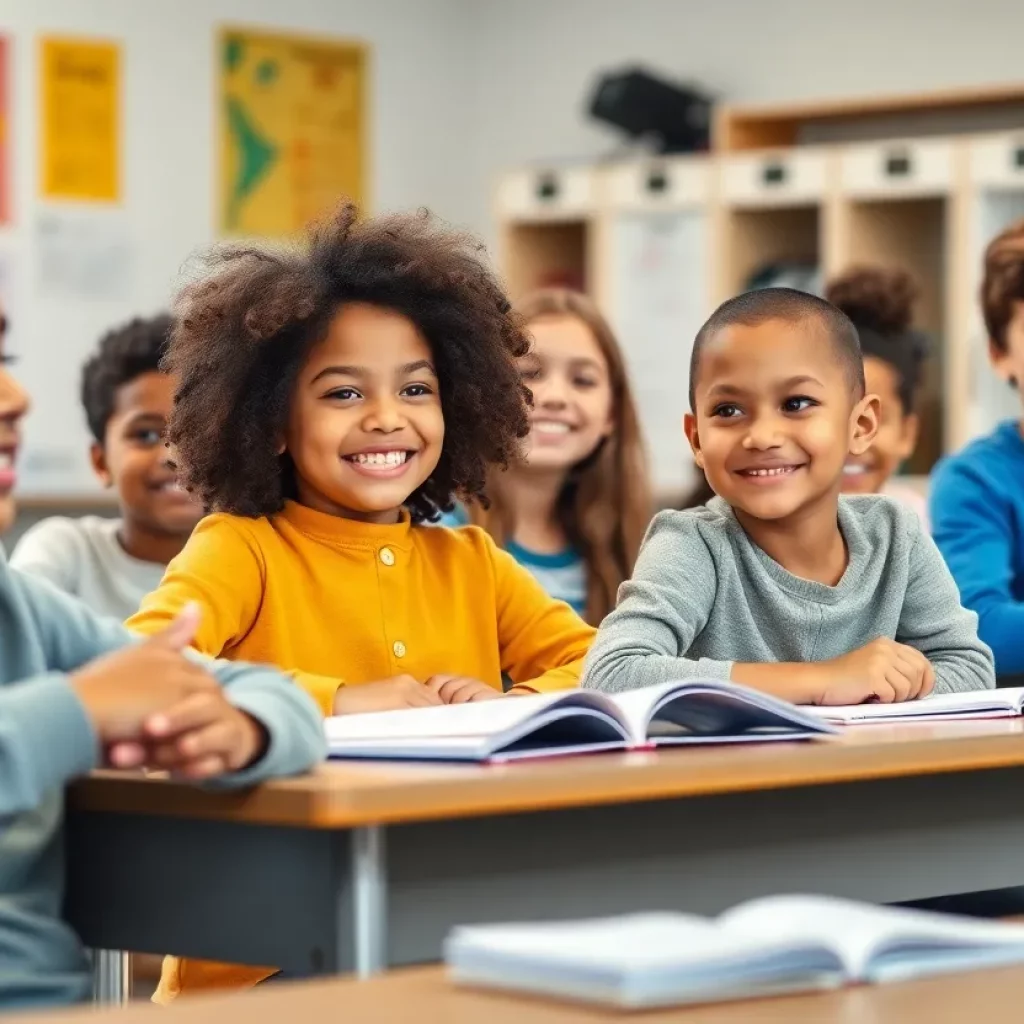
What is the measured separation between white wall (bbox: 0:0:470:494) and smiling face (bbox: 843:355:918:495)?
330 centimetres

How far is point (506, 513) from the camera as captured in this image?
3303 millimetres

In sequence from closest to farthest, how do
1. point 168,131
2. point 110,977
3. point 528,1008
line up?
point 528,1008
point 110,977
point 168,131

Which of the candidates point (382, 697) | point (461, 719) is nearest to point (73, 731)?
point (461, 719)

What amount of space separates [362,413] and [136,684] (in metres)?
0.93

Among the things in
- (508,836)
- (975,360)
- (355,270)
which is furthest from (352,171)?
(508,836)

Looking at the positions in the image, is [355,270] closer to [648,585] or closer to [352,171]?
[648,585]

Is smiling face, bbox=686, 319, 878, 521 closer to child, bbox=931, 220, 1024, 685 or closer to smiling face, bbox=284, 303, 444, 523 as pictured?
smiling face, bbox=284, 303, 444, 523

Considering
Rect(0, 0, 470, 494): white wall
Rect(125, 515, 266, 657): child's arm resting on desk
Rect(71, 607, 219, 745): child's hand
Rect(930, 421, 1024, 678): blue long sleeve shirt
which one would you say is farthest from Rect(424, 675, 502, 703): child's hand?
Rect(0, 0, 470, 494): white wall

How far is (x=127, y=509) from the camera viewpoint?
3.25 m

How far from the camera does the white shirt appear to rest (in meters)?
3.16

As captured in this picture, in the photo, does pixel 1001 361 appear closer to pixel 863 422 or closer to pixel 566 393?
A: pixel 566 393

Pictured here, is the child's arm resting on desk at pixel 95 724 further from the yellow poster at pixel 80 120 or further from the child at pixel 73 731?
the yellow poster at pixel 80 120

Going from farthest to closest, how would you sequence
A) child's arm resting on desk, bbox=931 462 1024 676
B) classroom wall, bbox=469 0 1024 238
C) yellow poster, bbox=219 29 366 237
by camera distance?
yellow poster, bbox=219 29 366 237 < classroom wall, bbox=469 0 1024 238 < child's arm resting on desk, bbox=931 462 1024 676

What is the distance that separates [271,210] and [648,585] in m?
5.05
